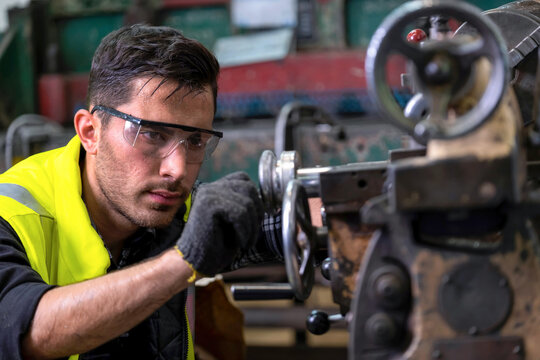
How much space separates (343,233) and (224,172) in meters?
2.37

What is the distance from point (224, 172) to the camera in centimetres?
333

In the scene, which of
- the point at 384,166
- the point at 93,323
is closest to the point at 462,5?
the point at 384,166

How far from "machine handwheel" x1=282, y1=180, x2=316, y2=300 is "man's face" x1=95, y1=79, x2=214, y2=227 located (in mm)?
450

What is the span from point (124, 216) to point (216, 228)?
1.93ft

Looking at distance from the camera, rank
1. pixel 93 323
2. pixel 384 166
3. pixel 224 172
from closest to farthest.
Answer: pixel 384 166
pixel 93 323
pixel 224 172

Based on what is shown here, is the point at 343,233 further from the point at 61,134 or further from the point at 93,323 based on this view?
the point at 61,134

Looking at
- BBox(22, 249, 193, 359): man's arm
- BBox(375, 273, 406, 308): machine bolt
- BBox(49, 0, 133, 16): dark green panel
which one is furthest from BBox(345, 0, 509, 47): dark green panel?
BBox(375, 273, 406, 308): machine bolt

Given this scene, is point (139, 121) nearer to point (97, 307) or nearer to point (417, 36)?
point (97, 307)

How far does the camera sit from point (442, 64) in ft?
2.63

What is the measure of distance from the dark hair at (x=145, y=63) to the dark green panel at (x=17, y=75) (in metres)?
2.84

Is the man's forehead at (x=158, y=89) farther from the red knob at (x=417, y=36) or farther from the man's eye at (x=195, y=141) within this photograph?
the red knob at (x=417, y=36)

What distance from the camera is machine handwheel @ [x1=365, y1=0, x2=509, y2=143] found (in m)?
0.79

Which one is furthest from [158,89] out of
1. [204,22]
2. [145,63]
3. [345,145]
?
[204,22]

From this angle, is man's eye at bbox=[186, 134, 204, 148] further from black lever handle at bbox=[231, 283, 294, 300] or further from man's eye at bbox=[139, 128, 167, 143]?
black lever handle at bbox=[231, 283, 294, 300]
